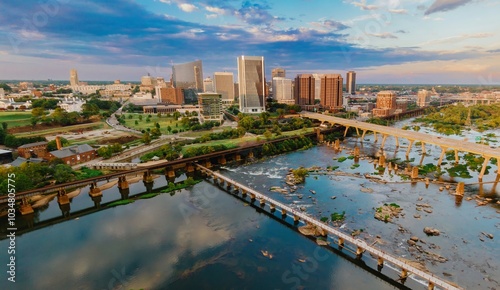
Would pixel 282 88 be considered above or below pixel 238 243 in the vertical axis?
above

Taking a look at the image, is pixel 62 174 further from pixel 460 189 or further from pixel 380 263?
pixel 460 189

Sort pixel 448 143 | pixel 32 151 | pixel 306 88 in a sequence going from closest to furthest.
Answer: pixel 32 151
pixel 448 143
pixel 306 88

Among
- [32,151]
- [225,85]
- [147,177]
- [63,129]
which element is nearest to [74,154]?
[32,151]

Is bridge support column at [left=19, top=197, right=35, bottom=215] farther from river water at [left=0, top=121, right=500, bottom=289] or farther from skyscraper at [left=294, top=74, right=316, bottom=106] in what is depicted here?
skyscraper at [left=294, top=74, right=316, bottom=106]

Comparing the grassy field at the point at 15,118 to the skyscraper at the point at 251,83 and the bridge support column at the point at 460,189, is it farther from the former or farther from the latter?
the bridge support column at the point at 460,189

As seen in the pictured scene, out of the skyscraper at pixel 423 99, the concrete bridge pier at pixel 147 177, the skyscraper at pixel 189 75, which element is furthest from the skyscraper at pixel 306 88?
the concrete bridge pier at pixel 147 177
